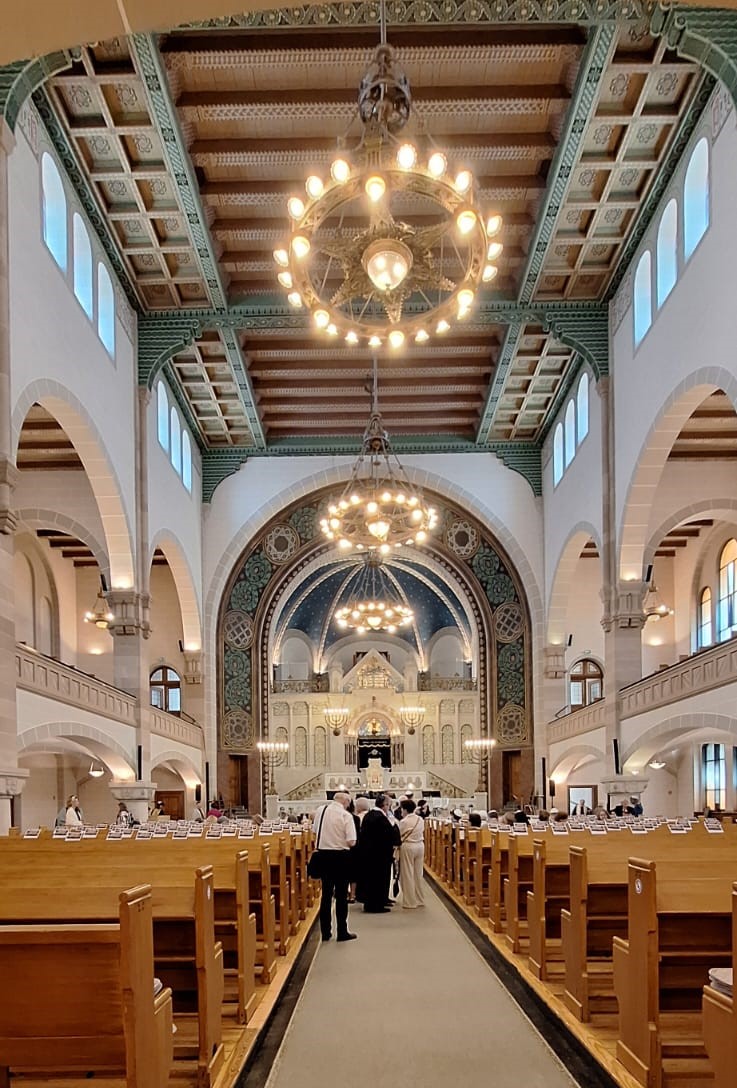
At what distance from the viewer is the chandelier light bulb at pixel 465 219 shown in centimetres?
990

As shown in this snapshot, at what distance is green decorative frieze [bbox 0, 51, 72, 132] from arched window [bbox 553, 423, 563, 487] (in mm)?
15783

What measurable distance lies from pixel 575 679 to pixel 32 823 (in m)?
15.3

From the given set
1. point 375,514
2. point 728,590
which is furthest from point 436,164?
point 728,590

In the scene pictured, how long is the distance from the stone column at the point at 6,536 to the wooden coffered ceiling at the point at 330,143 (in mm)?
2771

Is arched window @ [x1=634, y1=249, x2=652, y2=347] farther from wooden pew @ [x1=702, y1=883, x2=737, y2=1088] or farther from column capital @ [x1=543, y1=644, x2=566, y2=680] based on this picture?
wooden pew @ [x1=702, y1=883, x2=737, y2=1088]

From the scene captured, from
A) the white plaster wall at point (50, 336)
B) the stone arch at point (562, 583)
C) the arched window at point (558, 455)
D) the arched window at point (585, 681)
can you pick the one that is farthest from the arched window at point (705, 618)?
the white plaster wall at point (50, 336)

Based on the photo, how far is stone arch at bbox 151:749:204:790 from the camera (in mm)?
23544

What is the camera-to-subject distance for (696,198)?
14.8 meters

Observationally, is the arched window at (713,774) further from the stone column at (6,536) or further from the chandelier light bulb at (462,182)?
the chandelier light bulb at (462,182)

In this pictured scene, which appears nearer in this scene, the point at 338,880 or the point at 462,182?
the point at 462,182

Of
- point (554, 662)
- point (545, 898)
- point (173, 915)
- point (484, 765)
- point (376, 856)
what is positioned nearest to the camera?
point (173, 915)

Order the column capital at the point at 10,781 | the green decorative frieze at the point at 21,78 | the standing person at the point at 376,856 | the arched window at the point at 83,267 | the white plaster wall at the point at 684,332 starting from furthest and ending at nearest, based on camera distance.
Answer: the arched window at the point at 83,267
the white plaster wall at the point at 684,332
the standing person at the point at 376,856
the green decorative frieze at the point at 21,78
the column capital at the point at 10,781

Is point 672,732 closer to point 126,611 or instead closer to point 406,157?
point 126,611

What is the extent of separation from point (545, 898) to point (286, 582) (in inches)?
841
